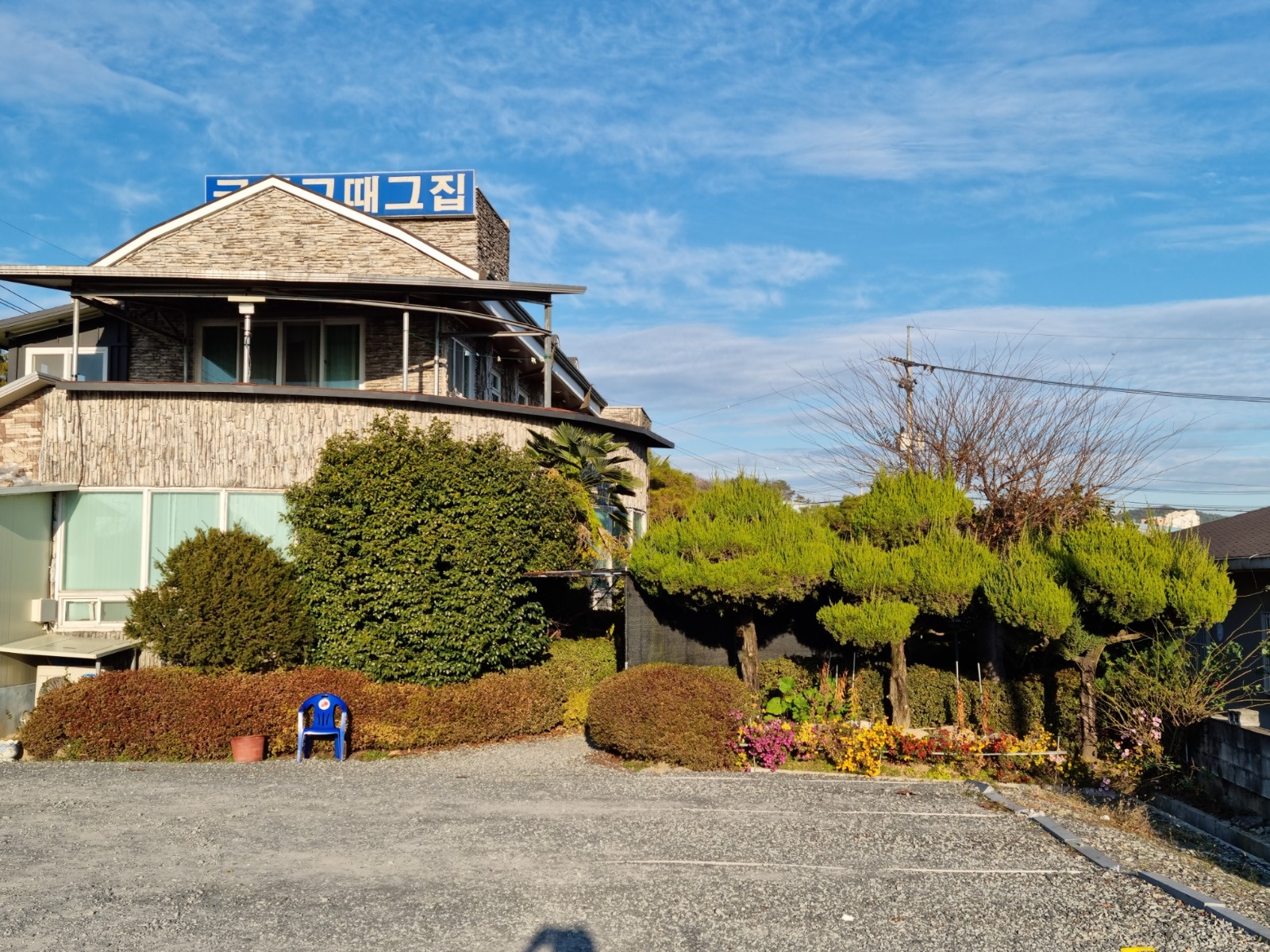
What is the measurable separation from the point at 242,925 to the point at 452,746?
683 centimetres

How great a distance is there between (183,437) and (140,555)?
170 cm

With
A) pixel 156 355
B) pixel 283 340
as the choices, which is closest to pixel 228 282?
pixel 283 340

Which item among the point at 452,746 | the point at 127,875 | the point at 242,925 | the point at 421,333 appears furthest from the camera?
the point at 421,333

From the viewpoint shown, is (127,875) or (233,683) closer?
(127,875)

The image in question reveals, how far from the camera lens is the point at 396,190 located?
2202cm

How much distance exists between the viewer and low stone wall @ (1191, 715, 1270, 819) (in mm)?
9688

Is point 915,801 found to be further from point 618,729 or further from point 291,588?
point 291,588

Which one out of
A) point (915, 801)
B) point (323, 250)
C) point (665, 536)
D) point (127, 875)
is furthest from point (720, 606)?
point (323, 250)

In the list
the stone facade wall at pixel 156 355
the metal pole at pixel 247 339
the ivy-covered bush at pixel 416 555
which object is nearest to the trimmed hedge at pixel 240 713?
the ivy-covered bush at pixel 416 555

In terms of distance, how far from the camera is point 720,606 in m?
13.5

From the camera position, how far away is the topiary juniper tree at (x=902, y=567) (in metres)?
12.5

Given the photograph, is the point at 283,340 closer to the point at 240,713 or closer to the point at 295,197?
the point at 295,197

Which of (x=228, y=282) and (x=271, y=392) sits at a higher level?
(x=228, y=282)

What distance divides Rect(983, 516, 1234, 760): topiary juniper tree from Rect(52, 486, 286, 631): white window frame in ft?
32.1
